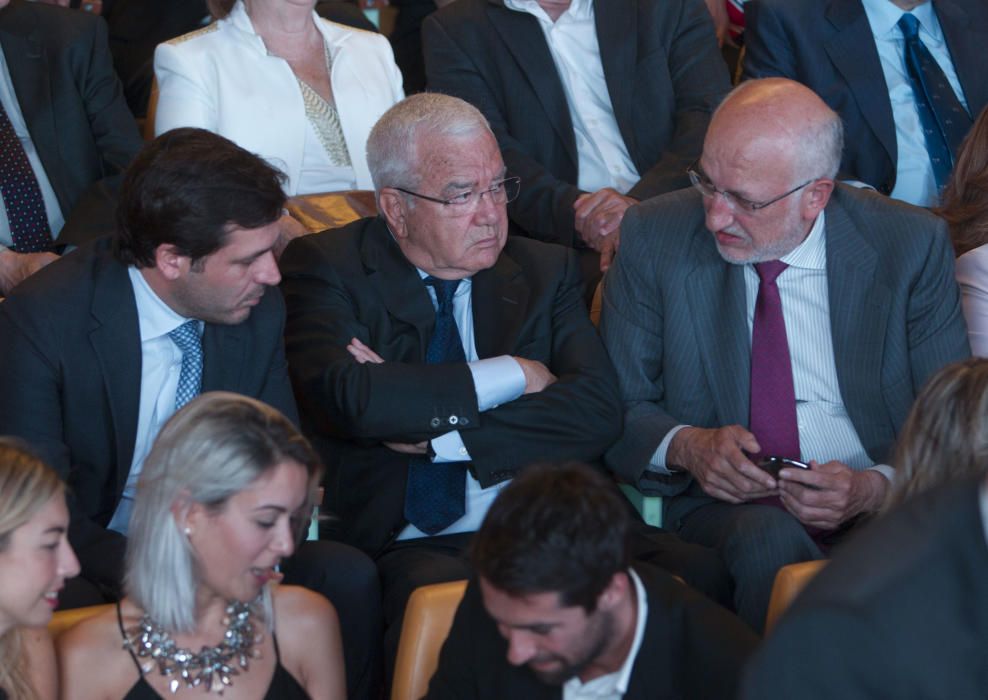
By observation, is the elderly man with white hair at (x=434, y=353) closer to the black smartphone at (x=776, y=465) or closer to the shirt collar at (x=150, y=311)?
the black smartphone at (x=776, y=465)

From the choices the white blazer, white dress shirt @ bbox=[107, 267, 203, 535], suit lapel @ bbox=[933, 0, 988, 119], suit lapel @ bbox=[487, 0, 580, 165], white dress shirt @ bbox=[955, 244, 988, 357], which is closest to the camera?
white dress shirt @ bbox=[107, 267, 203, 535]

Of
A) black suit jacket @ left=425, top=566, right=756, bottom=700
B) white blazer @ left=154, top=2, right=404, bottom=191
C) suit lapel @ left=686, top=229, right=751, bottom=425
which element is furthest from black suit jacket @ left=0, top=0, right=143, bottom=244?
black suit jacket @ left=425, top=566, right=756, bottom=700

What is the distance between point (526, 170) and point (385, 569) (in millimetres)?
1397

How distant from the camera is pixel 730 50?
5242mm

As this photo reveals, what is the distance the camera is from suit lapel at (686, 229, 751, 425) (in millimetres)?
3176

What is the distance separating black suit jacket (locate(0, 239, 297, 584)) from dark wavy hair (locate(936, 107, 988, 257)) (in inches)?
72.7

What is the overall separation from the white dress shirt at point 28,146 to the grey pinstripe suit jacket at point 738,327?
1.50 m

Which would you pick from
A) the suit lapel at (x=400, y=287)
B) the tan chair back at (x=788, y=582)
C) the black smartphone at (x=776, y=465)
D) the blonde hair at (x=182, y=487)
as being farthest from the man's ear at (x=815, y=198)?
the blonde hair at (x=182, y=487)

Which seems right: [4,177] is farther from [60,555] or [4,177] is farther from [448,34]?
[60,555]

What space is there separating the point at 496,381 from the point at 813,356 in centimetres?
70

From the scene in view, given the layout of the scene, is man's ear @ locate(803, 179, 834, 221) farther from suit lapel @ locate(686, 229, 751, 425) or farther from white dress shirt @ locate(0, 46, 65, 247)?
white dress shirt @ locate(0, 46, 65, 247)

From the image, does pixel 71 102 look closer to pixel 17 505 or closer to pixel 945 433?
pixel 17 505

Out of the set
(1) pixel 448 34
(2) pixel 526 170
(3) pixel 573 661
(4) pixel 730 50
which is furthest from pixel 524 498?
(4) pixel 730 50

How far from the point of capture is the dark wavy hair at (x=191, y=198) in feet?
9.25
